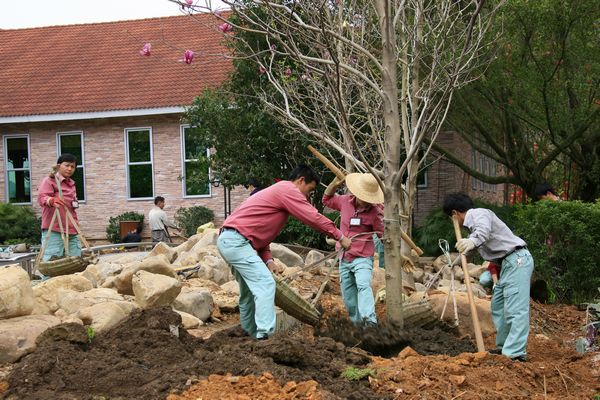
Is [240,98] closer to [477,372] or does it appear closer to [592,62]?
[592,62]

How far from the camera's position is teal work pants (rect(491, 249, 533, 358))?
22.9ft

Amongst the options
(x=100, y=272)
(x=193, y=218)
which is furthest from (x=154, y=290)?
(x=193, y=218)

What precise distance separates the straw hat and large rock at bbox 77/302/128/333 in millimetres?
2359

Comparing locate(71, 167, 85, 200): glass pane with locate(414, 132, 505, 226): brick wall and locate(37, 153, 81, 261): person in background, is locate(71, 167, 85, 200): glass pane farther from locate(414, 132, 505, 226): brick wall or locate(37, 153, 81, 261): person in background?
locate(37, 153, 81, 261): person in background

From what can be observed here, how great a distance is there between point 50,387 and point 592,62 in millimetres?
10310

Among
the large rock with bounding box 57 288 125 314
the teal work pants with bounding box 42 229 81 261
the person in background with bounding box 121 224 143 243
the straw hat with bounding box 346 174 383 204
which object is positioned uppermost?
the straw hat with bounding box 346 174 383 204

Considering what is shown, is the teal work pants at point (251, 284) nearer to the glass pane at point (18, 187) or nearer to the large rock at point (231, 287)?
the large rock at point (231, 287)

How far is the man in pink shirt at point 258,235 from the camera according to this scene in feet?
23.1

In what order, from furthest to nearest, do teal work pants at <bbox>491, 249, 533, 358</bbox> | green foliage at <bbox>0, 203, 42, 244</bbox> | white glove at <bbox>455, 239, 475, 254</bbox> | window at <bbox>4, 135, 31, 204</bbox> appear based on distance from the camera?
1. window at <bbox>4, 135, 31, 204</bbox>
2. green foliage at <bbox>0, 203, 42, 244</bbox>
3. teal work pants at <bbox>491, 249, 533, 358</bbox>
4. white glove at <bbox>455, 239, 475, 254</bbox>

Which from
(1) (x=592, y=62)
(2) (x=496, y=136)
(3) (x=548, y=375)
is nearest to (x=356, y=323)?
(3) (x=548, y=375)

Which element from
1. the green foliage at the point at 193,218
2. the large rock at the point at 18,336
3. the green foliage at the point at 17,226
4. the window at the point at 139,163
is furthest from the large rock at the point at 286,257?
the green foliage at the point at 17,226

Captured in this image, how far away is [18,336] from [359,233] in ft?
10.9

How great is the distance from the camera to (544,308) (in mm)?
10680

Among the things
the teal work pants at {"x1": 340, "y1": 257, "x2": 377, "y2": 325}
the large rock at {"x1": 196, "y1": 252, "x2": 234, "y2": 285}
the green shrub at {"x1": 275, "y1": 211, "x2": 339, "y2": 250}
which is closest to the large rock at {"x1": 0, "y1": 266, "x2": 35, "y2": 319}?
the teal work pants at {"x1": 340, "y1": 257, "x2": 377, "y2": 325}
